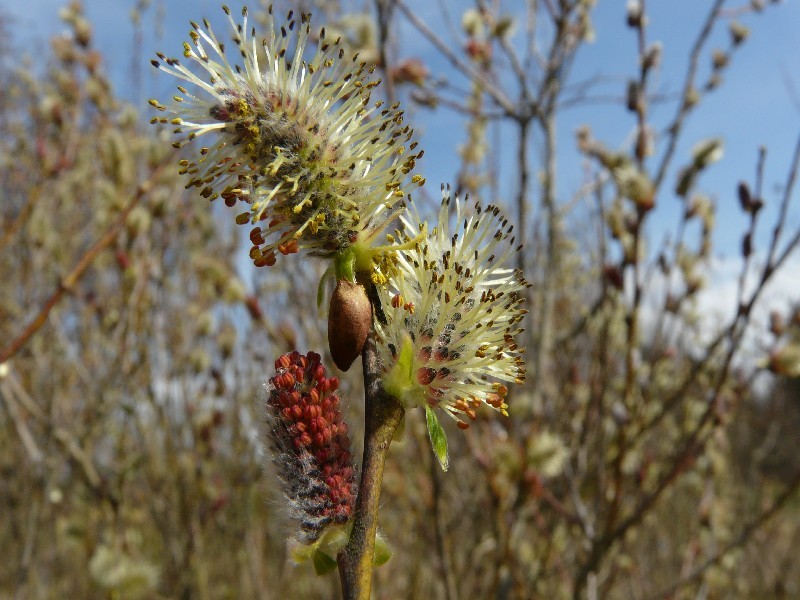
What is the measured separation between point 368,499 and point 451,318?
252 millimetres

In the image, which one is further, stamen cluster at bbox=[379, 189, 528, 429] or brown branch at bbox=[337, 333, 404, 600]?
stamen cluster at bbox=[379, 189, 528, 429]

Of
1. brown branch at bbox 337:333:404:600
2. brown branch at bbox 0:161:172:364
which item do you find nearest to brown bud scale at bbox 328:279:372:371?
brown branch at bbox 337:333:404:600

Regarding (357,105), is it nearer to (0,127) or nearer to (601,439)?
(601,439)

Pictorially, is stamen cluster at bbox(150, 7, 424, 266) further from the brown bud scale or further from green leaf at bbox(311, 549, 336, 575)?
green leaf at bbox(311, 549, 336, 575)

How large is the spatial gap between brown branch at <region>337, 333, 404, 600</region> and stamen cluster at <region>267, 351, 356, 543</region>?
40mm

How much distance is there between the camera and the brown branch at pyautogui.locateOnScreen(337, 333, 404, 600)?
26.5 inches

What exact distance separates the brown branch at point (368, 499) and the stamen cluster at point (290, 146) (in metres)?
0.20

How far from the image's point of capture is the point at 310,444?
2.44 feet

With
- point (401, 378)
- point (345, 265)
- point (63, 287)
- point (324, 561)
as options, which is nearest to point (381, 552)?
point (324, 561)

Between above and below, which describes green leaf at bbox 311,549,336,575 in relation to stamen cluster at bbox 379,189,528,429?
below

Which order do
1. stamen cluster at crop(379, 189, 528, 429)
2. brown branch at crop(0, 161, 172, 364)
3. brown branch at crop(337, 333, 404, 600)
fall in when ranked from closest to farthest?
1. brown branch at crop(337, 333, 404, 600)
2. stamen cluster at crop(379, 189, 528, 429)
3. brown branch at crop(0, 161, 172, 364)

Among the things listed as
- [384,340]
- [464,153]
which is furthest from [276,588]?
[384,340]

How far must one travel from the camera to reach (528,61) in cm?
240

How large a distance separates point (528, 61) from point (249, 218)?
193 centimetres
